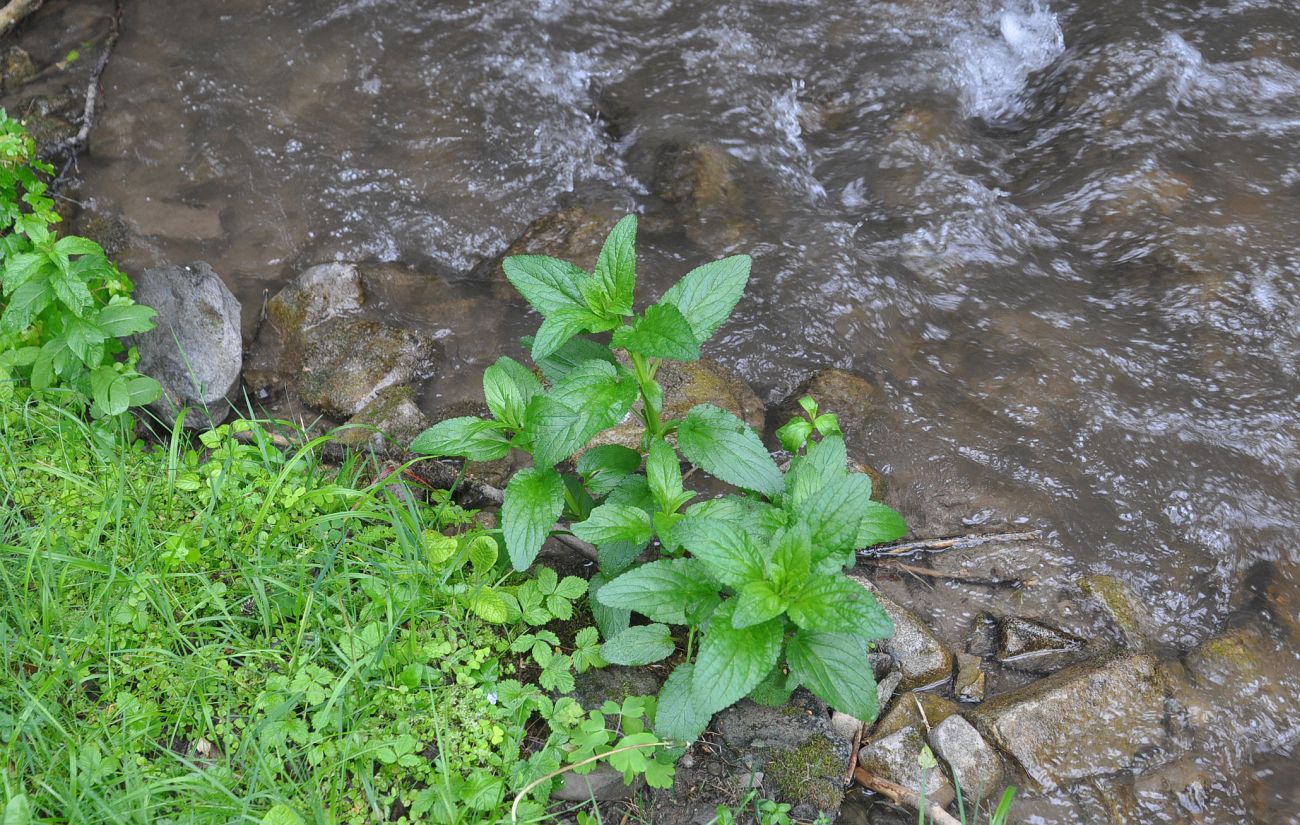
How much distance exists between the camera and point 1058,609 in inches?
117

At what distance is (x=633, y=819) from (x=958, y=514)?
1.64m

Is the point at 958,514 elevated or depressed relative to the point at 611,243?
depressed

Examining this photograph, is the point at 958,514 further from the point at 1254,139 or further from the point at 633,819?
the point at 1254,139

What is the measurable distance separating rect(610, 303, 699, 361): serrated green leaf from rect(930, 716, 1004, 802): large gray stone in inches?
51.9

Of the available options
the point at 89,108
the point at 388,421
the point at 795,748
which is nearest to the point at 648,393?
the point at 795,748

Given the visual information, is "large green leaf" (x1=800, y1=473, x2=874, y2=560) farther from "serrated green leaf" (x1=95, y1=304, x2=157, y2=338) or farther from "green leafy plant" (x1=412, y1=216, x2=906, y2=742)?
"serrated green leaf" (x1=95, y1=304, x2=157, y2=338)

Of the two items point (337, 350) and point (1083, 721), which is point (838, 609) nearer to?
point (1083, 721)

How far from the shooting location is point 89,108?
15.8 ft

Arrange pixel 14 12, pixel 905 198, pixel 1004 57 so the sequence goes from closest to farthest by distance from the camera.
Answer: pixel 905 198 → pixel 14 12 → pixel 1004 57

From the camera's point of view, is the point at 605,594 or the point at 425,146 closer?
the point at 605,594

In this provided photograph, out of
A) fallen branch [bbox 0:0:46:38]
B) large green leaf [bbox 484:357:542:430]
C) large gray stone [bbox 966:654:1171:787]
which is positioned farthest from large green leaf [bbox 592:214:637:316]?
fallen branch [bbox 0:0:46:38]

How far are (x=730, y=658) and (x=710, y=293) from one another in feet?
3.10

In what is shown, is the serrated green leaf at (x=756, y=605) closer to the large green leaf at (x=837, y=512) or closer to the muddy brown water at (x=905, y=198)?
the large green leaf at (x=837, y=512)

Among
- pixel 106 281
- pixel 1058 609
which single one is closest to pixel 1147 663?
pixel 1058 609
